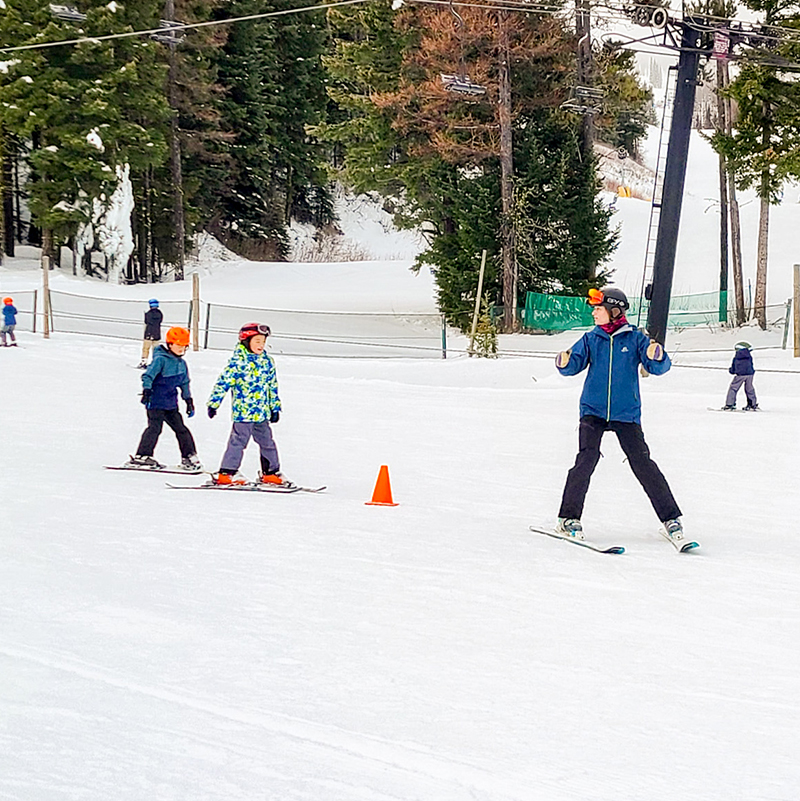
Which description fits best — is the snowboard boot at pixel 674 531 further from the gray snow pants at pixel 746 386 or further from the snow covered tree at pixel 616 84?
the snow covered tree at pixel 616 84

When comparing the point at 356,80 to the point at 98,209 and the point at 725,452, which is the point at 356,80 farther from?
the point at 725,452

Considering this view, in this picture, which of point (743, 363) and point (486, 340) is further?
point (486, 340)

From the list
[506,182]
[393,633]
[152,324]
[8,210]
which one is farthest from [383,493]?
[8,210]

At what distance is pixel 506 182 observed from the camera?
33.8 meters

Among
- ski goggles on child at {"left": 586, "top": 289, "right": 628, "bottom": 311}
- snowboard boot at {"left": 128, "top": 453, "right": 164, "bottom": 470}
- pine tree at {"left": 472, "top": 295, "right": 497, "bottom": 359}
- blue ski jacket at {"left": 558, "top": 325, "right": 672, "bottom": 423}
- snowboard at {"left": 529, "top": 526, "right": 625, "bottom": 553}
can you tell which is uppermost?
ski goggles on child at {"left": 586, "top": 289, "right": 628, "bottom": 311}

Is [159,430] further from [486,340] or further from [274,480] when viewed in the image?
[486,340]

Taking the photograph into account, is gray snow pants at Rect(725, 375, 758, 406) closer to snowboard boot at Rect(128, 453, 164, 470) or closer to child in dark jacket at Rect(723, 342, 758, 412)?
child in dark jacket at Rect(723, 342, 758, 412)

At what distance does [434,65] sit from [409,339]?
8.11 metres

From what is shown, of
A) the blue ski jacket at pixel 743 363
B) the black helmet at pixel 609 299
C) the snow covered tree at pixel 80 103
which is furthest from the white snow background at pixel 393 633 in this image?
the snow covered tree at pixel 80 103

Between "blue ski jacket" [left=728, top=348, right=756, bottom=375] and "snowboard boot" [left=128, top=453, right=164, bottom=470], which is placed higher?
"blue ski jacket" [left=728, top=348, right=756, bottom=375]

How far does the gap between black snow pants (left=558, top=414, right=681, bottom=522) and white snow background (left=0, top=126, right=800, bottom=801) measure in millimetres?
350

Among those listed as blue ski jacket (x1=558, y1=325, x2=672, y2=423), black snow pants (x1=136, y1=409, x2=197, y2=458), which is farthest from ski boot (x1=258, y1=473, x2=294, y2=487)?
blue ski jacket (x1=558, y1=325, x2=672, y2=423)

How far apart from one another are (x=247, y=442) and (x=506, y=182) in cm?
2535

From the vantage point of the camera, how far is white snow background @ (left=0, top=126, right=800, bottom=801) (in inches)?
150
